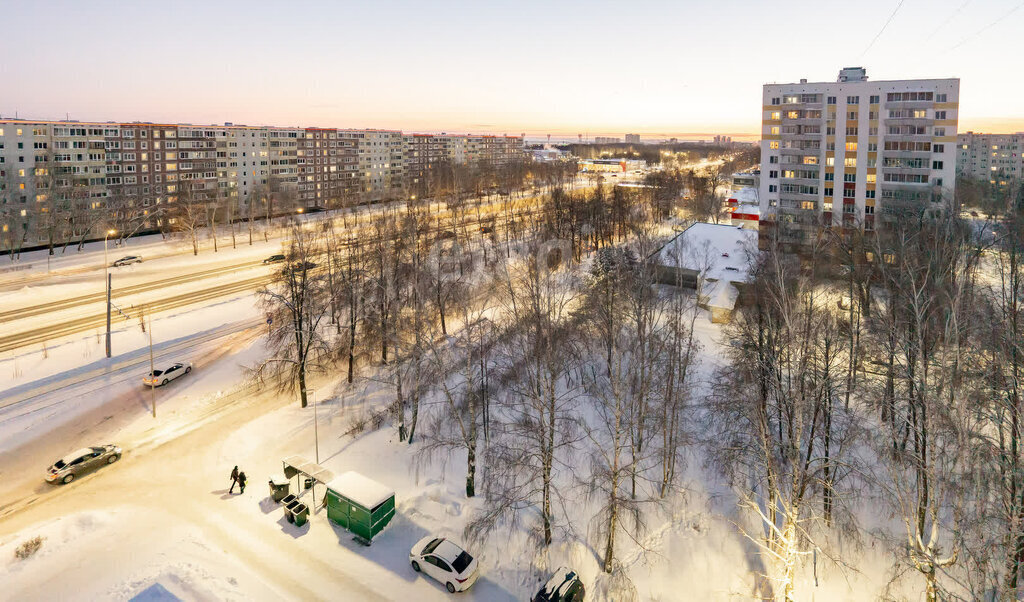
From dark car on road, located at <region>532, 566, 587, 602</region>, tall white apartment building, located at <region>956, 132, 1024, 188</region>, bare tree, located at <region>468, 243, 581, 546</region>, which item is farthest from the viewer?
tall white apartment building, located at <region>956, 132, 1024, 188</region>

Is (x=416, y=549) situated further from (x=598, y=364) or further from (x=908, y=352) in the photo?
(x=908, y=352)

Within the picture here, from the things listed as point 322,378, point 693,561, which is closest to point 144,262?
point 322,378

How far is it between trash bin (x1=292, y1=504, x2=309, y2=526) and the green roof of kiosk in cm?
116

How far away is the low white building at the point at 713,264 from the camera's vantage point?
42.2 m

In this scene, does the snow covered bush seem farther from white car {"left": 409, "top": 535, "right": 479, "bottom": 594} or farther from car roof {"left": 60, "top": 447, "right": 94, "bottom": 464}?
white car {"left": 409, "top": 535, "right": 479, "bottom": 594}

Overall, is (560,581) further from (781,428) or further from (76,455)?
(76,455)

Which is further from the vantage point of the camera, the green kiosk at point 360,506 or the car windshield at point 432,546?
the green kiosk at point 360,506

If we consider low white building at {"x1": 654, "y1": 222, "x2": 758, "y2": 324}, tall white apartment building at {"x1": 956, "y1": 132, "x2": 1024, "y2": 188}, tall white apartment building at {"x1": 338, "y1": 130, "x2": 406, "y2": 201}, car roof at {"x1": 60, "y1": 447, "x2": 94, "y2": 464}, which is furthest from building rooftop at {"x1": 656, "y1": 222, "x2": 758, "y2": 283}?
tall white apartment building at {"x1": 956, "y1": 132, "x2": 1024, "y2": 188}

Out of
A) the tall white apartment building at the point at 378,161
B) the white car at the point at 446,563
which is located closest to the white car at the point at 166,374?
the white car at the point at 446,563

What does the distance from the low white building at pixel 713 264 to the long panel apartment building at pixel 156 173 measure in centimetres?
6726

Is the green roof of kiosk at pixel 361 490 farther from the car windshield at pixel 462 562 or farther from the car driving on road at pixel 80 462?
the car driving on road at pixel 80 462

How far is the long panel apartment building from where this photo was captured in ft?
244

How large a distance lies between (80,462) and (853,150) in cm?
7217

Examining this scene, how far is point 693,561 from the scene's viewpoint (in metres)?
20.4
